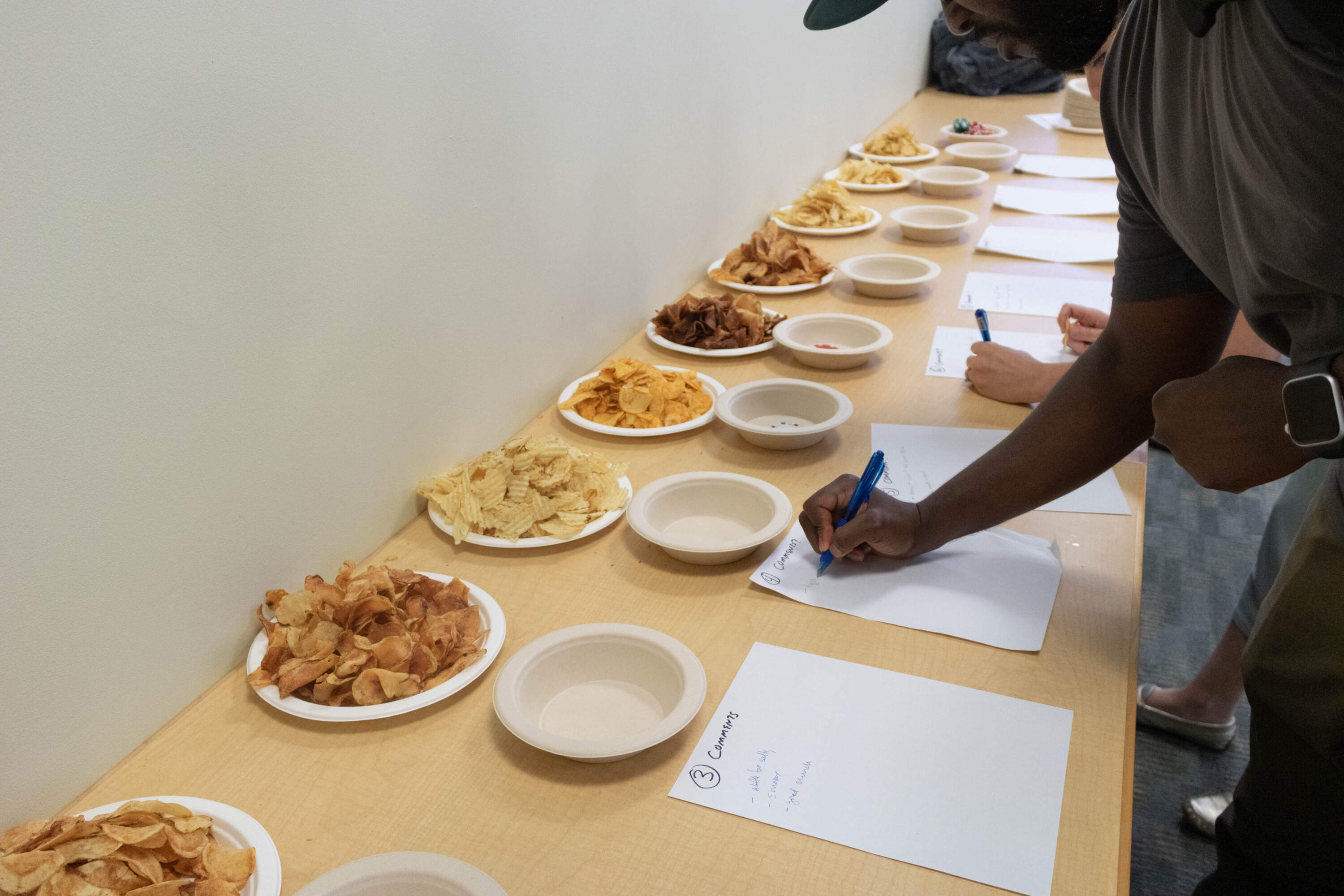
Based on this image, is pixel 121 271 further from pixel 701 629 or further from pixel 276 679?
pixel 701 629

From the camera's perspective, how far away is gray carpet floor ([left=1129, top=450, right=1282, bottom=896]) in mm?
1631

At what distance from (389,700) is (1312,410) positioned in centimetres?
84

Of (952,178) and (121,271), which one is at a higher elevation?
(121,271)

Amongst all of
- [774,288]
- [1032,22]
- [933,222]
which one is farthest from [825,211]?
[1032,22]

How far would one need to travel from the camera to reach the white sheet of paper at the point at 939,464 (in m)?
1.21

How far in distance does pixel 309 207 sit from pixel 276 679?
0.49 m

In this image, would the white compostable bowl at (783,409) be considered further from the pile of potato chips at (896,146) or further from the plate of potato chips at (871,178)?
the pile of potato chips at (896,146)

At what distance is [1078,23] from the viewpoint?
1.03 m

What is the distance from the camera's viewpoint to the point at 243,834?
74cm

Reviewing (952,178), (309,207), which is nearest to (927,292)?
(952,178)

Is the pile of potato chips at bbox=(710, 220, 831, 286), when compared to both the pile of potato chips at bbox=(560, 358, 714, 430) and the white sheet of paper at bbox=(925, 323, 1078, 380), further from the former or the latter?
the pile of potato chips at bbox=(560, 358, 714, 430)

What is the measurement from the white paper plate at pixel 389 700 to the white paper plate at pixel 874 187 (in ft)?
6.64

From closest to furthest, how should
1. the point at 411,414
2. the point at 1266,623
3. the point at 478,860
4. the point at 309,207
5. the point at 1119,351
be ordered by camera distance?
the point at 478,860 < the point at 1266,623 < the point at 309,207 < the point at 1119,351 < the point at 411,414

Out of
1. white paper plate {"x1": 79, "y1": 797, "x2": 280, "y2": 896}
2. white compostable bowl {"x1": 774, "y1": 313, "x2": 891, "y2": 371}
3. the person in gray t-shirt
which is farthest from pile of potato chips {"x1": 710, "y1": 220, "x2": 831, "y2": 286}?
white paper plate {"x1": 79, "y1": 797, "x2": 280, "y2": 896}
